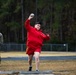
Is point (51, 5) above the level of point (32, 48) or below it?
above

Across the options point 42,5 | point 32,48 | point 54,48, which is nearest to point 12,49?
point 54,48

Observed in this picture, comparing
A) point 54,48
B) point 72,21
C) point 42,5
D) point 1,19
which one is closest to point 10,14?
point 1,19

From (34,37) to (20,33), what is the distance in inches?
2054

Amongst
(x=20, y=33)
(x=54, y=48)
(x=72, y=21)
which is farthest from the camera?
(x=20, y=33)

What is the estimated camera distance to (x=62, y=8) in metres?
56.8

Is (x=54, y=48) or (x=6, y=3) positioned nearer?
(x=54, y=48)

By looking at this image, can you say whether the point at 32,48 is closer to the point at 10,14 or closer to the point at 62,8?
the point at 62,8

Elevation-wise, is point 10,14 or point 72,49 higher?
point 10,14

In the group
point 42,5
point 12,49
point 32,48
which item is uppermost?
point 42,5

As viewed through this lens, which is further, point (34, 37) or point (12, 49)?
point (12, 49)

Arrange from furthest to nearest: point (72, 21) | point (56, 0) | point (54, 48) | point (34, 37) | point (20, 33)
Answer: point (20, 33) < point (72, 21) < point (56, 0) < point (54, 48) < point (34, 37)

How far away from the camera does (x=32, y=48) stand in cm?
1218

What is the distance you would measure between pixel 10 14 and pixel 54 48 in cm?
1596

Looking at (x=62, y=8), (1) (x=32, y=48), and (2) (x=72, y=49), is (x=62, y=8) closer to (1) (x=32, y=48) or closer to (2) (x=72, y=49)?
(2) (x=72, y=49)
